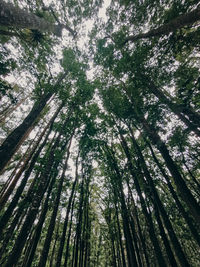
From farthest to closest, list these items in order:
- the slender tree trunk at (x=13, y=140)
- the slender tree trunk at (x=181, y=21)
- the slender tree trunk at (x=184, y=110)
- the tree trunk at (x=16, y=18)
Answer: the slender tree trunk at (x=184, y=110), the slender tree trunk at (x=13, y=140), the slender tree trunk at (x=181, y=21), the tree trunk at (x=16, y=18)

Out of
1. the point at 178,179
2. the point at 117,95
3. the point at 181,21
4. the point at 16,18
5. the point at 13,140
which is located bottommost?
the point at 178,179

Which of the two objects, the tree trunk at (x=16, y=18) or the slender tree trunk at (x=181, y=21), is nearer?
the tree trunk at (x=16, y=18)

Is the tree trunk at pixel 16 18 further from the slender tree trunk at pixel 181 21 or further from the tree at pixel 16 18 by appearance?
the slender tree trunk at pixel 181 21

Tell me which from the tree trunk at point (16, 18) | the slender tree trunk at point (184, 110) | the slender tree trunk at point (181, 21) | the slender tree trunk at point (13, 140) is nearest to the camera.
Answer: the tree trunk at point (16, 18)

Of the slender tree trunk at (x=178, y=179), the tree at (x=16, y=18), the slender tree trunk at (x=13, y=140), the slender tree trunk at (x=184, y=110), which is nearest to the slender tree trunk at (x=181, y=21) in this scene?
the slender tree trunk at (x=184, y=110)

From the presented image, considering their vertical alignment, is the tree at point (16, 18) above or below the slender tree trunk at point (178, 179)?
above

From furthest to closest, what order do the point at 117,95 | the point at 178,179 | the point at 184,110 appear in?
the point at 117,95 → the point at 178,179 → the point at 184,110

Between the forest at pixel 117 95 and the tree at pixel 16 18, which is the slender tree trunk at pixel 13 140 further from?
the tree at pixel 16 18

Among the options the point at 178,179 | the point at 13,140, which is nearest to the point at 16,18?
the point at 13,140

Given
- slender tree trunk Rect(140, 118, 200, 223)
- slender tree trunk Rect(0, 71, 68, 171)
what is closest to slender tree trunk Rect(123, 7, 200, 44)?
slender tree trunk Rect(140, 118, 200, 223)

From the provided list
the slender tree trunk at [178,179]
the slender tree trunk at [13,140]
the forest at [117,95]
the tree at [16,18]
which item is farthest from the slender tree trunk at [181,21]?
the slender tree trunk at [13,140]

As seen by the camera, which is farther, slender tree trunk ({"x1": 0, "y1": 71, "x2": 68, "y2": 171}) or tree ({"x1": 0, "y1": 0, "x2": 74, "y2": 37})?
slender tree trunk ({"x1": 0, "y1": 71, "x2": 68, "y2": 171})

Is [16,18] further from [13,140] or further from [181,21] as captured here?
[181,21]

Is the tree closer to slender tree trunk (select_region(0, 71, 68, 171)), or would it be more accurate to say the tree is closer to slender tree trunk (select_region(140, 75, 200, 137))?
slender tree trunk (select_region(0, 71, 68, 171))
